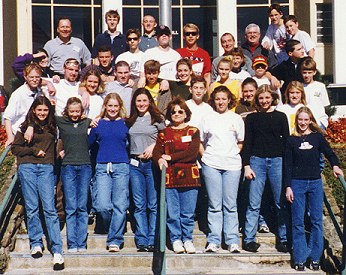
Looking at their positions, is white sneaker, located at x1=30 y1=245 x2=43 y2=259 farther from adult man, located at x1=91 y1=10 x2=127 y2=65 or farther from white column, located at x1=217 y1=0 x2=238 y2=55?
white column, located at x1=217 y1=0 x2=238 y2=55

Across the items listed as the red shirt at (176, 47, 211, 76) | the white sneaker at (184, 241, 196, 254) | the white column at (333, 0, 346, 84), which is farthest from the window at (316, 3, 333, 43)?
the white sneaker at (184, 241, 196, 254)

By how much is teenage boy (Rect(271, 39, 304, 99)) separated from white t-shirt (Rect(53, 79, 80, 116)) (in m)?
3.02

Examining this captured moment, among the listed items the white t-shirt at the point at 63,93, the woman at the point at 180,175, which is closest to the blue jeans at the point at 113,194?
the woman at the point at 180,175

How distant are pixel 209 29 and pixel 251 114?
1054cm

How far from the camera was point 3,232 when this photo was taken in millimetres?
10477

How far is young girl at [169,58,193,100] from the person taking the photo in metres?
11.4

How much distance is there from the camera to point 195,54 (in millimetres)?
12492

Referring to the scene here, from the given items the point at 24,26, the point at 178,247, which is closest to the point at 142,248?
the point at 178,247

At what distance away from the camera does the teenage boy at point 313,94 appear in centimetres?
1116

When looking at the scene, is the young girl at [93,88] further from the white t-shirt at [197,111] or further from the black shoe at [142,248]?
the black shoe at [142,248]

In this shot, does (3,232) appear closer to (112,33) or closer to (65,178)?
(65,178)

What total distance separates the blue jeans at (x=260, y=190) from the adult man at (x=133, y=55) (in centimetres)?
283

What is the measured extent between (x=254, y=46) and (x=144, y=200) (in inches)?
155

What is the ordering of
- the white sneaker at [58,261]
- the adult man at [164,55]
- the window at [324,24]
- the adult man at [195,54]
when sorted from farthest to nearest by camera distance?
the window at [324,24], the adult man at [195,54], the adult man at [164,55], the white sneaker at [58,261]
